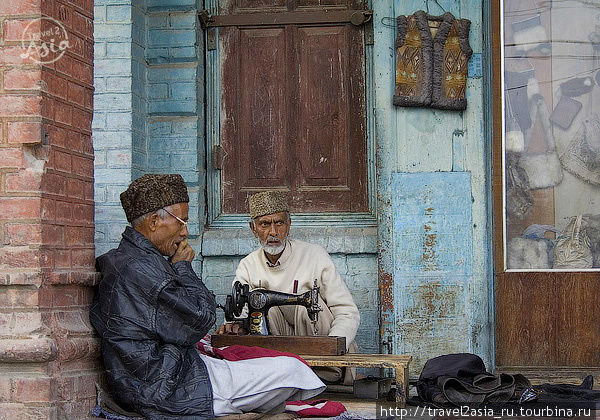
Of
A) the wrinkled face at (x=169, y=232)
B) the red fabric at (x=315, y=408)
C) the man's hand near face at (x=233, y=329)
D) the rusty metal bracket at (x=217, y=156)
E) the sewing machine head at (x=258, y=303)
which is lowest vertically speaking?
the red fabric at (x=315, y=408)

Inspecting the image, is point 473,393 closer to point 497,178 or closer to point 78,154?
point 497,178

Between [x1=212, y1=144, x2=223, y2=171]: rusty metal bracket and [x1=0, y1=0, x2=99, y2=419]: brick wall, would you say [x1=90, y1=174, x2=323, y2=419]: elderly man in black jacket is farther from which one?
[x1=212, y1=144, x2=223, y2=171]: rusty metal bracket

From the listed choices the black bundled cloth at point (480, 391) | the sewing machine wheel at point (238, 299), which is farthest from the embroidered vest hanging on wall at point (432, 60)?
the black bundled cloth at point (480, 391)

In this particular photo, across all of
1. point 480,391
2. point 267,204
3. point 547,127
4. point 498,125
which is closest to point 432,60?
point 498,125

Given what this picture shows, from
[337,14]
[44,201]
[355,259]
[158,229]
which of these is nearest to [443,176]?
[355,259]

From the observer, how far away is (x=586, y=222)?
6770mm

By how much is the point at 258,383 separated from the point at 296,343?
0.93 m

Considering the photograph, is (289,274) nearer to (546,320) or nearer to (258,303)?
(258,303)

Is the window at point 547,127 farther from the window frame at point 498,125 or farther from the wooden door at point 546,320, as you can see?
the wooden door at point 546,320

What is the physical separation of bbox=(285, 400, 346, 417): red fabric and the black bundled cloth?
672mm

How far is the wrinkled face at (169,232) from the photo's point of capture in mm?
4816

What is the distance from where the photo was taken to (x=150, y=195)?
480 centimetres

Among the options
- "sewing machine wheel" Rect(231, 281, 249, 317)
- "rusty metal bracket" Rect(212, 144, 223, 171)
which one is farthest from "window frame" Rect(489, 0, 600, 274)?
"rusty metal bracket" Rect(212, 144, 223, 171)

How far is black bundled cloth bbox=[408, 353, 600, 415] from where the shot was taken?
213 inches
